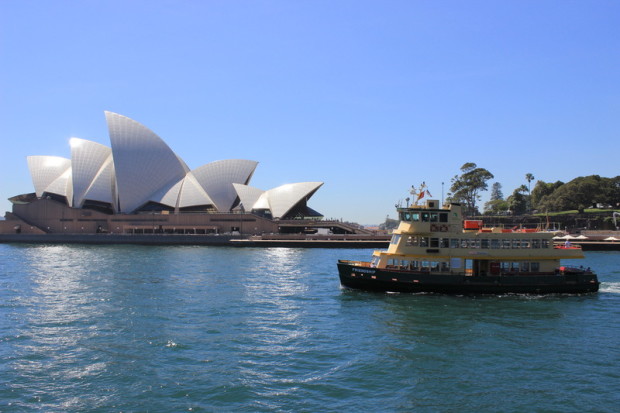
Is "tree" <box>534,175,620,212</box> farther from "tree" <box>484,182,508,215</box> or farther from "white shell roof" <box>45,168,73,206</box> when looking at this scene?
"white shell roof" <box>45,168,73,206</box>

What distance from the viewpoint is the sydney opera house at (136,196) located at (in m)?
83.0

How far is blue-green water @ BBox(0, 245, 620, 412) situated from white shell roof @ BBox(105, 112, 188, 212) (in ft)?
177

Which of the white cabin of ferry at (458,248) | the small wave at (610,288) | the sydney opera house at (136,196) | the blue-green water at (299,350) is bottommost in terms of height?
the blue-green water at (299,350)

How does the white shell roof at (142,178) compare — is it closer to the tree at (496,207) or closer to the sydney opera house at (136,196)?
the sydney opera house at (136,196)

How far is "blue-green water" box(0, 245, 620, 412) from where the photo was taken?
13.0 m

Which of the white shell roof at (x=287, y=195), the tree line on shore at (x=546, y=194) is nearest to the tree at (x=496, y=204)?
the tree line on shore at (x=546, y=194)

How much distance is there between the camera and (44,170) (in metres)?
87.9

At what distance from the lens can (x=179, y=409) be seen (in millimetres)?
12109

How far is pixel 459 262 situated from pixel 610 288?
444 inches

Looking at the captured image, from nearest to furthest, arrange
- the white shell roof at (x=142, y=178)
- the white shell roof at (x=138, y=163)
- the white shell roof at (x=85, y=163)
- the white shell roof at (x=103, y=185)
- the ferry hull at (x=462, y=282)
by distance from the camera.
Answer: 1. the ferry hull at (x=462, y=282)
2. the white shell roof at (x=138, y=163)
3. the white shell roof at (x=142, y=178)
4. the white shell roof at (x=85, y=163)
5. the white shell roof at (x=103, y=185)

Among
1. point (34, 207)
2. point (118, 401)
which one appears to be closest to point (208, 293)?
point (118, 401)

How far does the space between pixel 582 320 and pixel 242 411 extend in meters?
18.0

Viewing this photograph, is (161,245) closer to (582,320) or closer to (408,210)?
(408,210)

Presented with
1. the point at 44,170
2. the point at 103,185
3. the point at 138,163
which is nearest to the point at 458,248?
the point at 138,163
